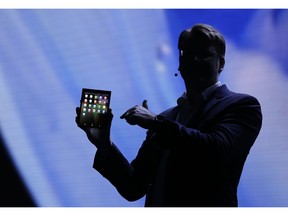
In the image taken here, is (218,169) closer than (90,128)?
Yes

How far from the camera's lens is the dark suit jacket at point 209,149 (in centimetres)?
100

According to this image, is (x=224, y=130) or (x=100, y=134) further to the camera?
(x=100, y=134)

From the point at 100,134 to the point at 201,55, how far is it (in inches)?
14.3

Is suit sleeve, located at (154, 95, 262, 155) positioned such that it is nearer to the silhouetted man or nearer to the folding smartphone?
the silhouetted man

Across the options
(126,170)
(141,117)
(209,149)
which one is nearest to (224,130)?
(209,149)

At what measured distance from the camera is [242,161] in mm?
1109

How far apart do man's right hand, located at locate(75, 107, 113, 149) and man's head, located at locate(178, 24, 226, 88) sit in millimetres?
257

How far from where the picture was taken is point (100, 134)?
1178 mm

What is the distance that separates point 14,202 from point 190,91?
0.71 m

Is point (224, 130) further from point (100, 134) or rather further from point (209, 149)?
point (100, 134)

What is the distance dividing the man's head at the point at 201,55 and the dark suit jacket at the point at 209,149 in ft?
0.24
